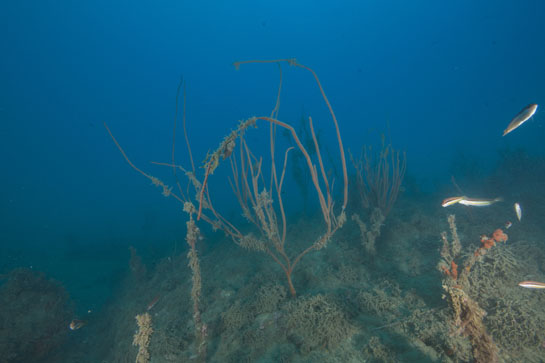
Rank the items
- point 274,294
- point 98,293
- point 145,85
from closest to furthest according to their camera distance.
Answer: point 274,294 < point 98,293 < point 145,85

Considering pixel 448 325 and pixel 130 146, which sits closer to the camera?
pixel 448 325

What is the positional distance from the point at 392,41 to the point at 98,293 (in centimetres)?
10924

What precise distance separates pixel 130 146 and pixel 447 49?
123m

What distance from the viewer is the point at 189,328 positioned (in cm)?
358

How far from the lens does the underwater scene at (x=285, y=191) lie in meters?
2.80

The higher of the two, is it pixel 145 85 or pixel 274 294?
pixel 145 85

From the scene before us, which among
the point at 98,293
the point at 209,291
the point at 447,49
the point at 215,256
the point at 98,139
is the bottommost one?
the point at 209,291

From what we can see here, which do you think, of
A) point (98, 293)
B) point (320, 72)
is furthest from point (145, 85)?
point (98, 293)

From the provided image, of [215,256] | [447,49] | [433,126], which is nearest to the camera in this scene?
[215,256]

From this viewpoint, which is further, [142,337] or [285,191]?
[285,191]

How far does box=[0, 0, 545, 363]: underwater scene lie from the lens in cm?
280

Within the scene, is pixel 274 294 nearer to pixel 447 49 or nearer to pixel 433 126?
pixel 433 126

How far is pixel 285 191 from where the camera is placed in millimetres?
9664

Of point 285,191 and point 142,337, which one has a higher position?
point 285,191
